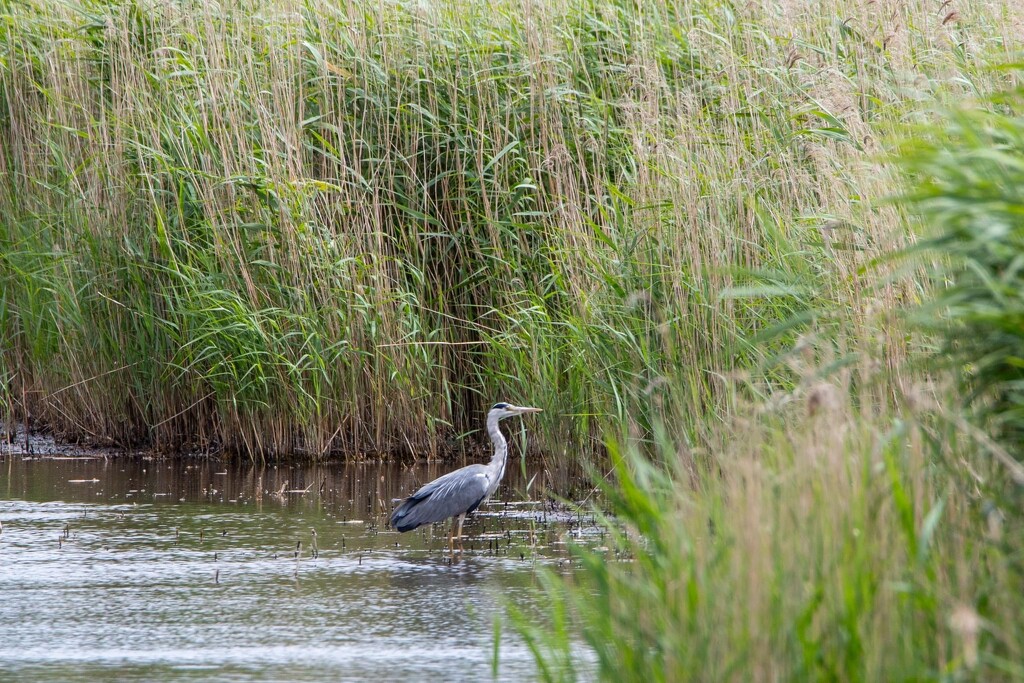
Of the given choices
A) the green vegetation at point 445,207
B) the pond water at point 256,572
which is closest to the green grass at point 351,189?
the green vegetation at point 445,207

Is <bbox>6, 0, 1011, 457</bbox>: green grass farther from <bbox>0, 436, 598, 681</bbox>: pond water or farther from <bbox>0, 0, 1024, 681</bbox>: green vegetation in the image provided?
<bbox>0, 436, 598, 681</bbox>: pond water

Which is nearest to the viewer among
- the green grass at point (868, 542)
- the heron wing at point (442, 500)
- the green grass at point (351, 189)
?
the green grass at point (868, 542)

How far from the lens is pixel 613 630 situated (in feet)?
12.6

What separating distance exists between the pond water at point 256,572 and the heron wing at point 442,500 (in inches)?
6.5

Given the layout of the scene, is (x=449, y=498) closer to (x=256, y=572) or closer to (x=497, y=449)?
(x=497, y=449)

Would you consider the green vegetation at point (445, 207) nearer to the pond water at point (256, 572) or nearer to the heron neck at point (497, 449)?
the heron neck at point (497, 449)

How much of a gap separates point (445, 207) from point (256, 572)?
11.3 ft

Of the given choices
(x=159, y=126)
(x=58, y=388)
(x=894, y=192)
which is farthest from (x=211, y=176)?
(x=894, y=192)

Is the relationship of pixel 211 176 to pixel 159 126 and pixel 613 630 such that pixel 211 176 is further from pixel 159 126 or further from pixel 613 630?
pixel 613 630

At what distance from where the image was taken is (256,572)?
6.34m

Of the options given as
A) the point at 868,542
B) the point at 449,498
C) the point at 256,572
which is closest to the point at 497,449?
the point at 449,498

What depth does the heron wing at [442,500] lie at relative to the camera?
695 cm

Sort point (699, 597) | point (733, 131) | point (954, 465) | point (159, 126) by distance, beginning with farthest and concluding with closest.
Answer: point (159, 126), point (733, 131), point (954, 465), point (699, 597)

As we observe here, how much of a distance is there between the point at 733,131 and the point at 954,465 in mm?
3732
